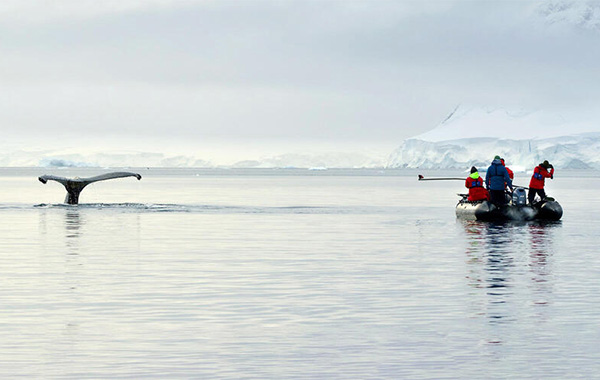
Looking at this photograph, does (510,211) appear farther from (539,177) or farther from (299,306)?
(299,306)

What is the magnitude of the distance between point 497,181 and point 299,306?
28394 mm

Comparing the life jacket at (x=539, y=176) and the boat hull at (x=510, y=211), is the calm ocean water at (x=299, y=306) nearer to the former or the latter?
the boat hull at (x=510, y=211)

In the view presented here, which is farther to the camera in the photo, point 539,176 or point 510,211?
point 539,176

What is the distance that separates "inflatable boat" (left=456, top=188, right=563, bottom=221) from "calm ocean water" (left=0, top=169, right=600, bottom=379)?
6.69m

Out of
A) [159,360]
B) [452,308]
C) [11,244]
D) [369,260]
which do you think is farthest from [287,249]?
[159,360]

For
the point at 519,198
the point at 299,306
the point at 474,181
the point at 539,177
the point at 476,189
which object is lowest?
the point at 299,306

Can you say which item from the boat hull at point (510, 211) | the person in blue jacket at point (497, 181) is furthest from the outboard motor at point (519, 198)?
the person in blue jacket at point (497, 181)

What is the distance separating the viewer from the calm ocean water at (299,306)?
1505 cm

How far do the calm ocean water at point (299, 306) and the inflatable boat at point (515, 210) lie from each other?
21.9 feet

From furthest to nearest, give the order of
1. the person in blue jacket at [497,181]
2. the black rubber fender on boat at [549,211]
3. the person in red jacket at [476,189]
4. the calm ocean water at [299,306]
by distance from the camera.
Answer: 1. the black rubber fender on boat at [549,211]
2. the person in red jacket at [476,189]
3. the person in blue jacket at [497,181]
4. the calm ocean water at [299,306]

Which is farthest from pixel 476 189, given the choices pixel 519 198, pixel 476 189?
pixel 519 198

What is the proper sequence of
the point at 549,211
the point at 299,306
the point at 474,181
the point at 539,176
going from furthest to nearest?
1. the point at 549,211
2. the point at 539,176
3. the point at 474,181
4. the point at 299,306

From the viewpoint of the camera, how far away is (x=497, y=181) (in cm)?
4822

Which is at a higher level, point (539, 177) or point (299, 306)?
point (539, 177)
